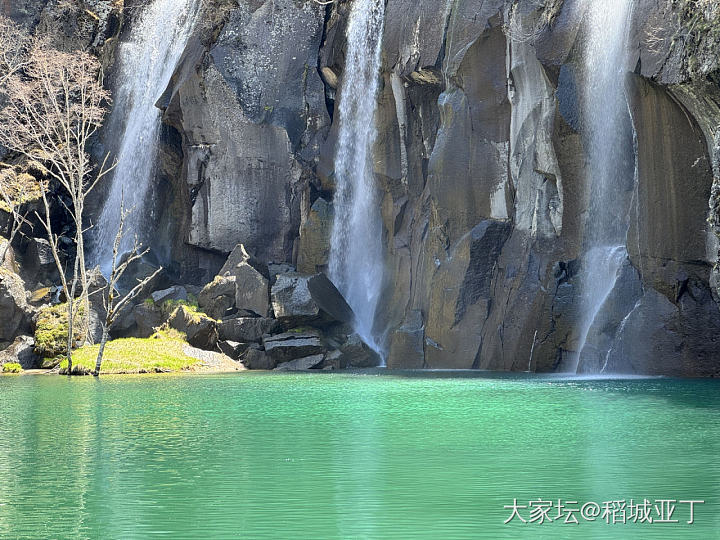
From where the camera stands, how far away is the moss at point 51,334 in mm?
31234

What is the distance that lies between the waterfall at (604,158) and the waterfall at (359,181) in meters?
10.3

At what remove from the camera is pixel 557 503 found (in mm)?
6965

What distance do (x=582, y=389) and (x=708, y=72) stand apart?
7.21 meters

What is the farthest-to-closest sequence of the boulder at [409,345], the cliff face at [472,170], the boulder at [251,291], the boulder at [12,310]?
1. the boulder at [12,310]
2. the boulder at [251,291]
3. the boulder at [409,345]
4. the cliff face at [472,170]

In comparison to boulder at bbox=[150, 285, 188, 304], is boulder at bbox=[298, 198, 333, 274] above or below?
above

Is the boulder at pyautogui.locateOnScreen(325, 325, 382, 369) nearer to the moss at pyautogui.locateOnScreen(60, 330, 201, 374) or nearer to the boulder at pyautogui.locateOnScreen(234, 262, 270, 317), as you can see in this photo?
the boulder at pyautogui.locateOnScreen(234, 262, 270, 317)

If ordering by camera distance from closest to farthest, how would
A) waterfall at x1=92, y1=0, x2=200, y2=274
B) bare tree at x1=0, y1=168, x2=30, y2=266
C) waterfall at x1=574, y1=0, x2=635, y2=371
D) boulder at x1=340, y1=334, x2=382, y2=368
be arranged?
waterfall at x1=574, y1=0, x2=635, y2=371
boulder at x1=340, y1=334, x2=382, y2=368
bare tree at x1=0, y1=168, x2=30, y2=266
waterfall at x1=92, y1=0, x2=200, y2=274

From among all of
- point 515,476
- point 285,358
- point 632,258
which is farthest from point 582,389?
point 285,358

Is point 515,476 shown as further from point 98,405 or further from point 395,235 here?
point 395,235

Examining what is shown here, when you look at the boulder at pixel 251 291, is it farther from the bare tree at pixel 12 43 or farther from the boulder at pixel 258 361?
the bare tree at pixel 12 43

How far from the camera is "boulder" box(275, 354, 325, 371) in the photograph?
3102cm

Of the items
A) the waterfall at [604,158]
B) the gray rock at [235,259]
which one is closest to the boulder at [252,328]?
the gray rock at [235,259]

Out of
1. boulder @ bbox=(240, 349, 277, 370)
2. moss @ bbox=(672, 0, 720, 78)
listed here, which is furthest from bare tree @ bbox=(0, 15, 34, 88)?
moss @ bbox=(672, 0, 720, 78)

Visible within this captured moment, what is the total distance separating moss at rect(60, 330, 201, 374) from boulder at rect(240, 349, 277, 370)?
5.96ft
